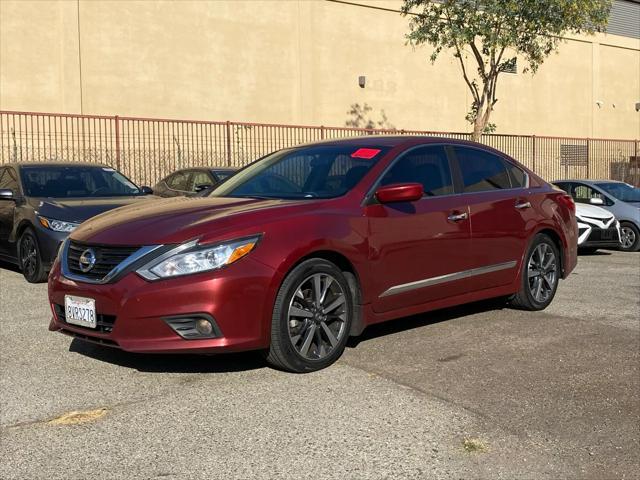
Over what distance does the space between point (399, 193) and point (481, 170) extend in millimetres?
1515

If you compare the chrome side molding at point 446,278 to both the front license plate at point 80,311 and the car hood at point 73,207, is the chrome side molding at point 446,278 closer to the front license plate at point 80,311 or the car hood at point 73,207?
the front license plate at point 80,311

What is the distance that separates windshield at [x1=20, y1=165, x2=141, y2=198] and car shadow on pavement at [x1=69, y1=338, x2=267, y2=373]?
4.49 meters

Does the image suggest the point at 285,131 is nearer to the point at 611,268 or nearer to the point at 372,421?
the point at 611,268

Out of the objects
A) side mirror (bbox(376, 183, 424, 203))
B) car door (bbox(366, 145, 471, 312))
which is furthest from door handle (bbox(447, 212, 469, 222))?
side mirror (bbox(376, 183, 424, 203))

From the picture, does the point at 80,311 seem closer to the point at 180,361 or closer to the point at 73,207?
the point at 180,361

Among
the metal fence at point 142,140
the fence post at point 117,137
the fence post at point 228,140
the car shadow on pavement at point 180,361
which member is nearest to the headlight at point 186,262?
the car shadow on pavement at point 180,361

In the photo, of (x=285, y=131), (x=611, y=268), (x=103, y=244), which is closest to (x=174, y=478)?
(x=103, y=244)

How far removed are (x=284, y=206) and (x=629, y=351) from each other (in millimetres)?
2878

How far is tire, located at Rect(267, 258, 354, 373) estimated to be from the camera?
4875mm

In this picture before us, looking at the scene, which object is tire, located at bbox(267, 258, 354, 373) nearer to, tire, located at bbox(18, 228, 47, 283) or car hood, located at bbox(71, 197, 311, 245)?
car hood, located at bbox(71, 197, 311, 245)

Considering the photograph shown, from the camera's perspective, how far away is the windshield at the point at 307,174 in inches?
223

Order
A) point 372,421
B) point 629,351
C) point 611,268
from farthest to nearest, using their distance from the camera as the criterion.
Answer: point 611,268, point 629,351, point 372,421

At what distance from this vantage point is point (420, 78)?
26.7 m

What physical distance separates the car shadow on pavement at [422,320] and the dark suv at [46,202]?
408cm
